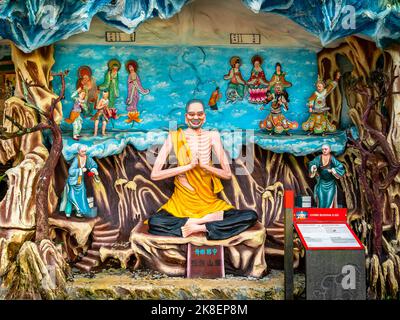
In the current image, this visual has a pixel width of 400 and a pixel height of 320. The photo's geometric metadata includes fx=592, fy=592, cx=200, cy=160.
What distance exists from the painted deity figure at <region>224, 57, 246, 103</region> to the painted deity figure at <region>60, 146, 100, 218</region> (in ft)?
7.24

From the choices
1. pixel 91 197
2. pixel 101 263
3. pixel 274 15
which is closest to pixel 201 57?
pixel 274 15

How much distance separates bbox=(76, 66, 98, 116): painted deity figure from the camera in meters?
8.51

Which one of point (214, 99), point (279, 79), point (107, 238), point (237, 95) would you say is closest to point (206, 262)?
point (107, 238)

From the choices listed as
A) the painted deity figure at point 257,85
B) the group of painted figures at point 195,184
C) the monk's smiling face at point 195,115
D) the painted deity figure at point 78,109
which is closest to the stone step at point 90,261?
the group of painted figures at point 195,184

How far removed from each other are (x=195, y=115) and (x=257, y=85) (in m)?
1.04

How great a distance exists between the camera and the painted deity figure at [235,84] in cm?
865

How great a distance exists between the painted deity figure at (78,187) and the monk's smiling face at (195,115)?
1.48 meters

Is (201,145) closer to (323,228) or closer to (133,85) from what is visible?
(133,85)

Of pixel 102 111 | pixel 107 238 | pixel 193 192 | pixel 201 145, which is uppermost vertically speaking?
pixel 102 111

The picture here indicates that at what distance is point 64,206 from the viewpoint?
8352 mm

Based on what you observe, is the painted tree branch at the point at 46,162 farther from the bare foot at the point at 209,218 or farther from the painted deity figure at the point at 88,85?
the bare foot at the point at 209,218

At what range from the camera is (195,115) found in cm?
846

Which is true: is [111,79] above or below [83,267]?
above
